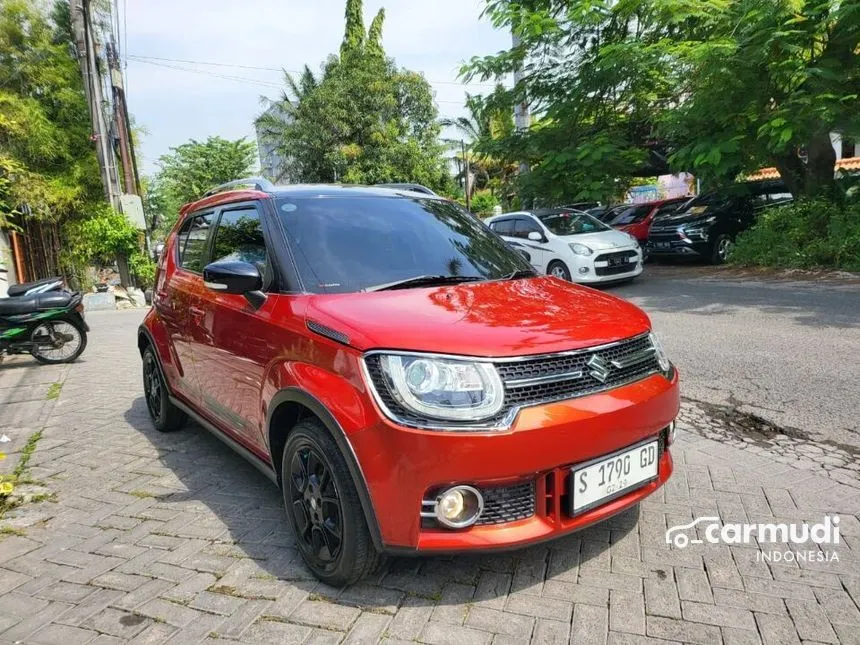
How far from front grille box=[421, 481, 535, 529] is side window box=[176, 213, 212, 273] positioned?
2506mm

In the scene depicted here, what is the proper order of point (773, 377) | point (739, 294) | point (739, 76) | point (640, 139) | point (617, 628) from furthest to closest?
1. point (640, 139)
2. point (739, 76)
3. point (739, 294)
4. point (773, 377)
5. point (617, 628)

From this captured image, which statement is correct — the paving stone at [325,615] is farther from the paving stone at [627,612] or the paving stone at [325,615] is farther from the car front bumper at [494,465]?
the paving stone at [627,612]

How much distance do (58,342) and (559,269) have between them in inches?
325

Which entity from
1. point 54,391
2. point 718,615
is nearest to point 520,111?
point 54,391

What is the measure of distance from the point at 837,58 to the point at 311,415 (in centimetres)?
1107

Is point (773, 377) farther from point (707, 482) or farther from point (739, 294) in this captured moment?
point (739, 294)

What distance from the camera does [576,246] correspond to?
11047 millimetres

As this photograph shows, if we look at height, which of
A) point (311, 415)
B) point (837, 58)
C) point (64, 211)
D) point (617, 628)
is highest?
point (837, 58)

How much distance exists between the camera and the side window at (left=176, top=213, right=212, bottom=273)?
12.9ft

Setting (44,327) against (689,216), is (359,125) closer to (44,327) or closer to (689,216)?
(689,216)

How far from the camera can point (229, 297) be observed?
321 cm

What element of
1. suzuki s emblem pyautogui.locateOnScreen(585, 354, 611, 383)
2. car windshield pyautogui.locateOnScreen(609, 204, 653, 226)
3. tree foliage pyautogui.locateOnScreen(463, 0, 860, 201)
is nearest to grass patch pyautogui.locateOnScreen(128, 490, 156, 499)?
suzuki s emblem pyautogui.locateOnScreen(585, 354, 611, 383)

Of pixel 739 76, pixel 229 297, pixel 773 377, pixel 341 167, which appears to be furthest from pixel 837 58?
pixel 341 167

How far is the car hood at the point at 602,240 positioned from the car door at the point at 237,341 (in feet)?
27.9
